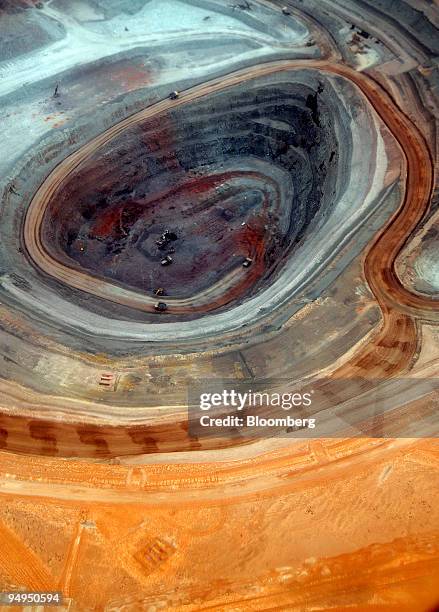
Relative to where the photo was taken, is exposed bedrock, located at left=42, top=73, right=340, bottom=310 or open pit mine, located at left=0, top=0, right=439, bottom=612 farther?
exposed bedrock, located at left=42, top=73, right=340, bottom=310

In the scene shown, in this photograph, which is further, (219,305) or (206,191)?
(206,191)

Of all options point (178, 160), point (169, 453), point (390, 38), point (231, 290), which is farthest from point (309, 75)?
point (169, 453)
